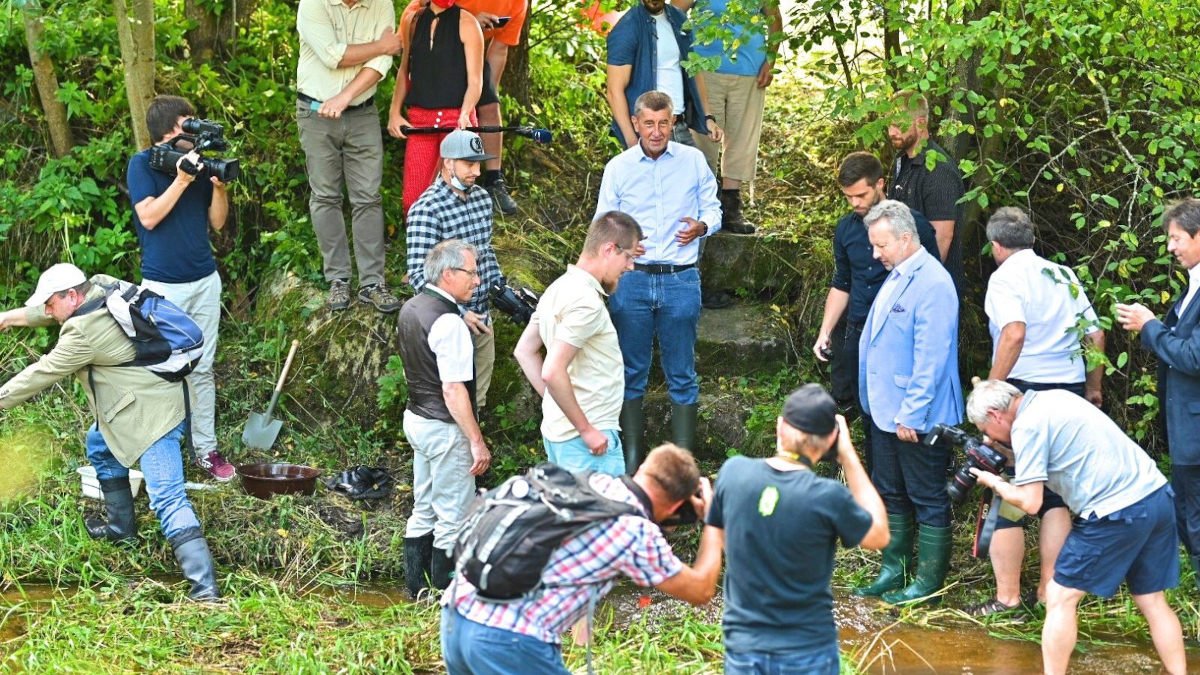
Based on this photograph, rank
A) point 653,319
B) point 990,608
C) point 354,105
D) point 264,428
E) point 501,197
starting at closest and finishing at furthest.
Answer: point 990,608 < point 653,319 < point 264,428 < point 354,105 < point 501,197

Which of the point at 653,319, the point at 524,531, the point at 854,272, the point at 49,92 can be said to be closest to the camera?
the point at 524,531

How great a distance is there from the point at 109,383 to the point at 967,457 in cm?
401

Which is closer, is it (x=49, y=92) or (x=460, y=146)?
(x=460, y=146)

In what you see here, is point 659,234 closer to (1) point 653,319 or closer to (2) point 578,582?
(1) point 653,319

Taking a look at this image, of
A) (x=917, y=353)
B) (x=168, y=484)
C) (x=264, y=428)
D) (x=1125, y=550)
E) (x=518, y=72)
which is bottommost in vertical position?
(x=264, y=428)

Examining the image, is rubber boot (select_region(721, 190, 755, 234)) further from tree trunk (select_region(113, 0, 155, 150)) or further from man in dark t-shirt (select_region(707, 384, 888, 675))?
man in dark t-shirt (select_region(707, 384, 888, 675))

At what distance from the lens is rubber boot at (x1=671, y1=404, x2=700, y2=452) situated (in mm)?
7320

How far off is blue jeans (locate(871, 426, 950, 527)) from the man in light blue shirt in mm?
1138

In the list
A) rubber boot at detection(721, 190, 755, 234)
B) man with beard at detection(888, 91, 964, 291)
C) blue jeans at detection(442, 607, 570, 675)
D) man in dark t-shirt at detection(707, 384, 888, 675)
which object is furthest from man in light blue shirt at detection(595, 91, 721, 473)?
blue jeans at detection(442, 607, 570, 675)

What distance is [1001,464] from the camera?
18.9ft

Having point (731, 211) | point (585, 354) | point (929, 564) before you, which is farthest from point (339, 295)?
point (929, 564)

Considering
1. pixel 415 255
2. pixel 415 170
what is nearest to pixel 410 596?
pixel 415 255

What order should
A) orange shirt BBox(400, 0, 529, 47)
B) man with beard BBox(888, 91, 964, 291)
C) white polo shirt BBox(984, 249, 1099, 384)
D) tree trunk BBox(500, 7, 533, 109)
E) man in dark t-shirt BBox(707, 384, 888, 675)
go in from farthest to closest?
tree trunk BBox(500, 7, 533, 109) < orange shirt BBox(400, 0, 529, 47) < man with beard BBox(888, 91, 964, 291) < white polo shirt BBox(984, 249, 1099, 384) < man in dark t-shirt BBox(707, 384, 888, 675)

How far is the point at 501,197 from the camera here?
347 inches
